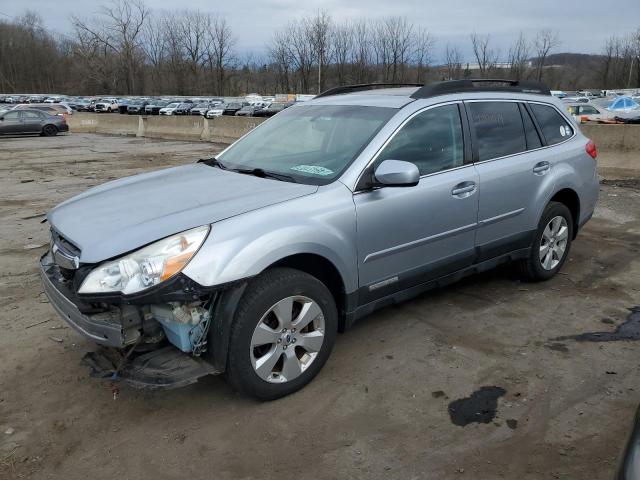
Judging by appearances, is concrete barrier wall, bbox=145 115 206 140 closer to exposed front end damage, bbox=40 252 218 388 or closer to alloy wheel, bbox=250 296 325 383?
alloy wheel, bbox=250 296 325 383

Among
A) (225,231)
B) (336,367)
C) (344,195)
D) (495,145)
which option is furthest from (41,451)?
(495,145)

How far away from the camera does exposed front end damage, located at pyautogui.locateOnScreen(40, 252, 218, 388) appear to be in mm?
2771

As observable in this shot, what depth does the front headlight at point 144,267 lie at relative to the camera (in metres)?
2.78

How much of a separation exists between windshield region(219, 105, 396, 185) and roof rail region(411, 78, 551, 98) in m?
0.43

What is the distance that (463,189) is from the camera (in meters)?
4.10

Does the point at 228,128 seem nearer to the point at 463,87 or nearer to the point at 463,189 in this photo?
the point at 463,87

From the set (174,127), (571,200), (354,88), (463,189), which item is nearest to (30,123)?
(174,127)

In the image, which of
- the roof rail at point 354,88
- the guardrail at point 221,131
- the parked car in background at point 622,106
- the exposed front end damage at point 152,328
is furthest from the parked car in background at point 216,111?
the exposed front end damage at point 152,328

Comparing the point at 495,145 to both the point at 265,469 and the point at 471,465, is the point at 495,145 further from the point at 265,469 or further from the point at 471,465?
the point at 265,469

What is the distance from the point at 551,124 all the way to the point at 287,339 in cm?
348

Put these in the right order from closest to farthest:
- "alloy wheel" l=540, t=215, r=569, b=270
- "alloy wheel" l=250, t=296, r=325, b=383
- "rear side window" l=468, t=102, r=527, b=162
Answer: "alloy wheel" l=250, t=296, r=325, b=383 < "rear side window" l=468, t=102, r=527, b=162 < "alloy wheel" l=540, t=215, r=569, b=270

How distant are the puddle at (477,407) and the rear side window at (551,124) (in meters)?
2.67

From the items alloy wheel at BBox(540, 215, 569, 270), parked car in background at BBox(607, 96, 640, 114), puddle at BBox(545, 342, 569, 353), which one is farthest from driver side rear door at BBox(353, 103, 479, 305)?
parked car in background at BBox(607, 96, 640, 114)

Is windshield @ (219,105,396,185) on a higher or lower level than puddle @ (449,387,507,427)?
higher
